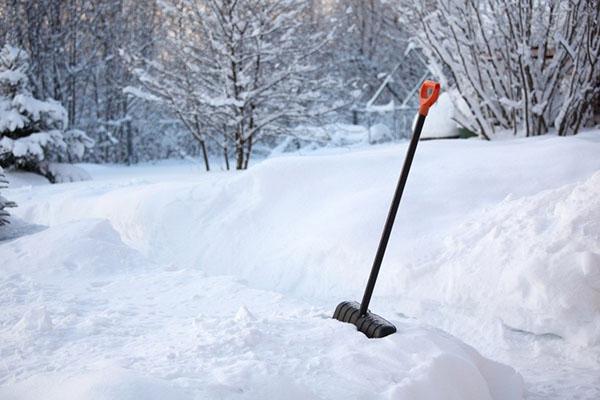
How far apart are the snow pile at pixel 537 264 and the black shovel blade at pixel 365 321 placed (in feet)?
2.27

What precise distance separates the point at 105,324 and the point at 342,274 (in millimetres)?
1364

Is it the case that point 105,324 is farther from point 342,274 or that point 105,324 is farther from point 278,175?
point 278,175

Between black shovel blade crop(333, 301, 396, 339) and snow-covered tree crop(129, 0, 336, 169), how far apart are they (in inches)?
214

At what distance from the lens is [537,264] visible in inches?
91.7

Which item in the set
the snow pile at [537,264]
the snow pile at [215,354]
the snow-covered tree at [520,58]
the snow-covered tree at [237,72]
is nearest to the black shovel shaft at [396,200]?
the snow pile at [215,354]

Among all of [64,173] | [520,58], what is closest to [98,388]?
[520,58]

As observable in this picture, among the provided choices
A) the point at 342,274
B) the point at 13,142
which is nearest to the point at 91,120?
the point at 13,142

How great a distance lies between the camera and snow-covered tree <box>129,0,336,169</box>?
741 cm

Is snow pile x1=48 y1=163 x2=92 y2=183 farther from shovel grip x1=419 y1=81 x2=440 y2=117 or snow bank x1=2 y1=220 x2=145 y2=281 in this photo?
shovel grip x1=419 y1=81 x2=440 y2=117

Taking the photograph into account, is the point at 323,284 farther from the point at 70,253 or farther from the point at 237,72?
the point at 237,72

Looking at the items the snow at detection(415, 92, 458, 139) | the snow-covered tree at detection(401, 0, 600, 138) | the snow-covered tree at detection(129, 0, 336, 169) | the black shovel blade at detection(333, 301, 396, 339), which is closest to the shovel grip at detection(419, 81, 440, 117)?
the black shovel blade at detection(333, 301, 396, 339)

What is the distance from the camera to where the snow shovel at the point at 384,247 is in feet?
6.15

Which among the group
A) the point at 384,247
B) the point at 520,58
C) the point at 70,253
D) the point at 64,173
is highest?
the point at 520,58

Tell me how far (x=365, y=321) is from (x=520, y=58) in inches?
134
